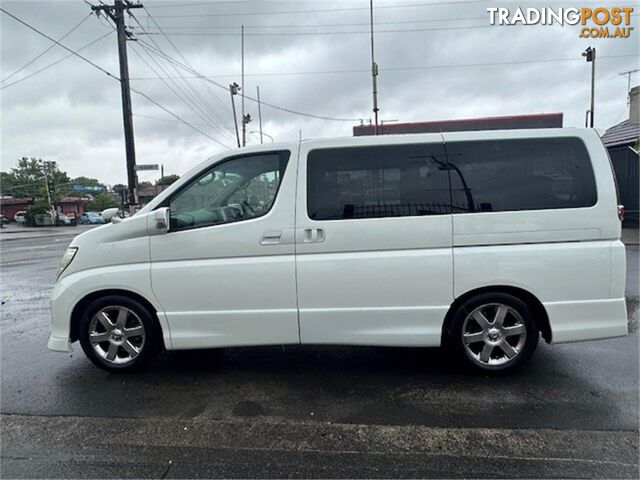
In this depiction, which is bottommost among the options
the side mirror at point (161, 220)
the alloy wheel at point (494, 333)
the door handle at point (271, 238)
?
the alloy wheel at point (494, 333)

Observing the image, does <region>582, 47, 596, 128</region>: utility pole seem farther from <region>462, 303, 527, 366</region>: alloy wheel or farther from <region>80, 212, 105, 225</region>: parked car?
<region>80, 212, 105, 225</region>: parked car

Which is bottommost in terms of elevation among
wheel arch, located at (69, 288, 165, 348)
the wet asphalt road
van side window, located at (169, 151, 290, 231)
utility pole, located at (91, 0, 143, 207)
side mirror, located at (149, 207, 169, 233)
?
the wet asphalt road

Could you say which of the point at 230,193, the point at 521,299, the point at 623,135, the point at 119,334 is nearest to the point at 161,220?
the point at 230,193

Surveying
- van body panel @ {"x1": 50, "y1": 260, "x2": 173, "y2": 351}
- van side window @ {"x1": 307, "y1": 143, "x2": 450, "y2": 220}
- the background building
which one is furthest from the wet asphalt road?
the background building

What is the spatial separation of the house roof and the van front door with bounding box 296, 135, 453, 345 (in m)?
14.8

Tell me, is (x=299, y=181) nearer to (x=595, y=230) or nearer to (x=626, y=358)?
(x=595, y=230)

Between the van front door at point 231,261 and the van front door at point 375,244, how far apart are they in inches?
6.6

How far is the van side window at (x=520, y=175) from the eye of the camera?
3.23 metres

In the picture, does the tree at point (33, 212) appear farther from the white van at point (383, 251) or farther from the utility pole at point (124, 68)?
the white van at point (383, 251)

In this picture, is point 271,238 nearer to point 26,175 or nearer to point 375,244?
point 375,244

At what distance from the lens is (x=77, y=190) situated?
79.5m

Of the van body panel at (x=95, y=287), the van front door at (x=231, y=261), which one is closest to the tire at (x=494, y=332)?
the van front door at (x=231, y=261)

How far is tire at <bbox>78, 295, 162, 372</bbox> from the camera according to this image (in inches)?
137

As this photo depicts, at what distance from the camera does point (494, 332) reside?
133 inches
